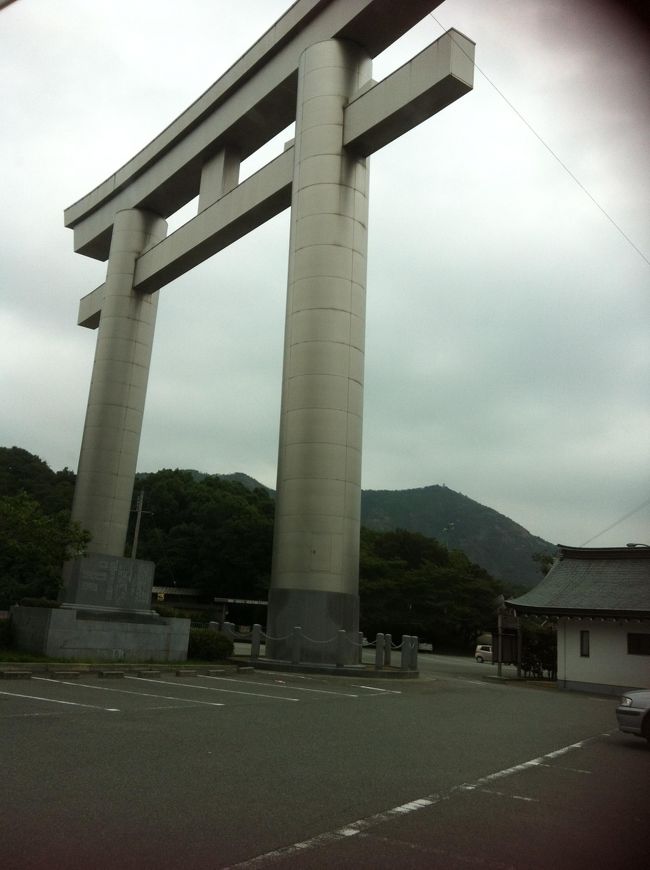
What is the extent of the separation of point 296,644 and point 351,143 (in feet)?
53.3

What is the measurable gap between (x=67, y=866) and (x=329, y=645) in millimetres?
18088

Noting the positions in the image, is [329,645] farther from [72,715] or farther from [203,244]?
[203,244]

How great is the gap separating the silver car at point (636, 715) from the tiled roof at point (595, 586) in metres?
13.3

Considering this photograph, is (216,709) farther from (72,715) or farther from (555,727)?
(555,727)

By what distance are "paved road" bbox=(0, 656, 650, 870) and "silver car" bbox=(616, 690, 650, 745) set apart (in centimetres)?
33

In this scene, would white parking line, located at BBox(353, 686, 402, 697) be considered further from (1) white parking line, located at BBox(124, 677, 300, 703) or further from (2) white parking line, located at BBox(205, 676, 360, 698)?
(1) white parking line, located at BBox(124, 677, 300, 703)

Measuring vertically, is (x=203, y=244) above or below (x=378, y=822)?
above

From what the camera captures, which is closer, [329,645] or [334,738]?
[334,738]

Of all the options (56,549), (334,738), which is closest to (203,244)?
(56,549)

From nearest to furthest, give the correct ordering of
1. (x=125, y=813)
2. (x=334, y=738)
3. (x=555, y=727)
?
(x=125, y=813)
(x=334, y=738)
(x=555, y=727)

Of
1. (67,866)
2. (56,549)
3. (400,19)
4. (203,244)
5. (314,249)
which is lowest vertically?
(67,866)

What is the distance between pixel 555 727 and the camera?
13.0m

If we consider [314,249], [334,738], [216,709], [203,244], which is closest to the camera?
[334,738]

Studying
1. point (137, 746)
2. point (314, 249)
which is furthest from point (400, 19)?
point (137, 746)
